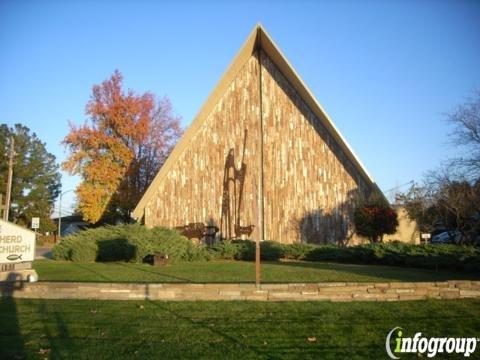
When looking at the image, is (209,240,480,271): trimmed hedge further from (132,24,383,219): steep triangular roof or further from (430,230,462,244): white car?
(430,230,462,244): white car

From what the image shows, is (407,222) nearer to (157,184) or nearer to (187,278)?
(157,184)

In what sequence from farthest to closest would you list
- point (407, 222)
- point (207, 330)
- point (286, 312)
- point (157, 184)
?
1. point (407, 222)
2. point (157, 184)
3. point (286, 312)
4. point (207, 330)

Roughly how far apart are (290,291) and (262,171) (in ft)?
49.0

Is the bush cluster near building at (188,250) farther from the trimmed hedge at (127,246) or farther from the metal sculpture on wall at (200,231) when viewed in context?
the metal sculpture on wall at (200,231)

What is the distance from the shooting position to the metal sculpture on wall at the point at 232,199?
76.4 ft

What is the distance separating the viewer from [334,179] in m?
23.5

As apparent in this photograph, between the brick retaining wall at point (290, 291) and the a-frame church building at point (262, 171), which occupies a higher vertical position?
the a-frame church building at point (262, 171)

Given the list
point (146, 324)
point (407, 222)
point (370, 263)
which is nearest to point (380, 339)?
point (146, 324)

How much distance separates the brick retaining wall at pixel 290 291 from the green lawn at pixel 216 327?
0.31 metres

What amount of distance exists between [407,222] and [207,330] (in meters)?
21.7

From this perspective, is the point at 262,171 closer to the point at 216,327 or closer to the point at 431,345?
the point at 216,327

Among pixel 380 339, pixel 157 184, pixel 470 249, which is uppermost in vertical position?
pixel 157 184

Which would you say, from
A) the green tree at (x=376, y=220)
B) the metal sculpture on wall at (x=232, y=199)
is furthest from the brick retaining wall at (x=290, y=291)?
the metal sculpture on wall at (x=232, y=199)

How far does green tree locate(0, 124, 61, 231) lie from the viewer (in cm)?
5197
